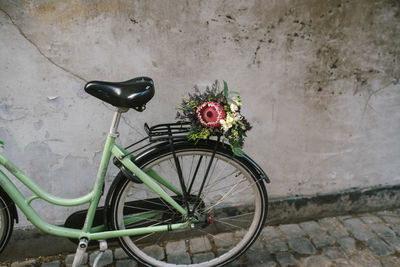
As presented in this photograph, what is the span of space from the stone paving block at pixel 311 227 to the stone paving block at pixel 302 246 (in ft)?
0.51

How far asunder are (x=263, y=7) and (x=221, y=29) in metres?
0.39

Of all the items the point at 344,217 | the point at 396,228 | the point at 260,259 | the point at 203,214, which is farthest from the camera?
the point at 344,217

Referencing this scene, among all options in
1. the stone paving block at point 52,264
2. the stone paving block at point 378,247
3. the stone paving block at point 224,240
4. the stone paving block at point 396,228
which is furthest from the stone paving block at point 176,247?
the stone paving block at point 396,228

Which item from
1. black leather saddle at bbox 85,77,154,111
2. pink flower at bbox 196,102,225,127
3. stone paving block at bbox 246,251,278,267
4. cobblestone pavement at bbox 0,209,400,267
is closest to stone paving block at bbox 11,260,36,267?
cobblestone pavement at bbox 0,209,400,267

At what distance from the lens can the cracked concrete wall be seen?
2625mm

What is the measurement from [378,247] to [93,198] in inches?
98.9

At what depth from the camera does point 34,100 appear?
271 centimetres

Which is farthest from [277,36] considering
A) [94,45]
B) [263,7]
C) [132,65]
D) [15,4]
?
[15,4]

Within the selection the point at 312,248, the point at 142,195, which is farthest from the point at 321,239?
the point at 142,195

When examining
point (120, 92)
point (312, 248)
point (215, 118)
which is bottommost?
point (312, 248)

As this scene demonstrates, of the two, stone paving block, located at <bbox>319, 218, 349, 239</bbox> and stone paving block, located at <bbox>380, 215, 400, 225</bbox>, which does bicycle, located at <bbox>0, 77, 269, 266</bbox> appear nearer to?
stone paving block, located at <bbox>319, 218, 349, 239</bbox>

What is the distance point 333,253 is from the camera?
3.05 meters

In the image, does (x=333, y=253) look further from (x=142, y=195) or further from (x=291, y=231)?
(x=142, y=195)

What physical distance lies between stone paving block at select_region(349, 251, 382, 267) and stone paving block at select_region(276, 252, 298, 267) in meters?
0.48
